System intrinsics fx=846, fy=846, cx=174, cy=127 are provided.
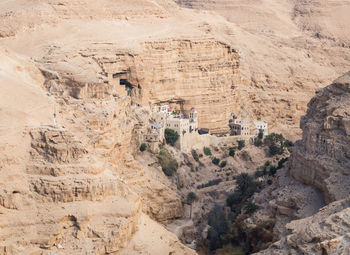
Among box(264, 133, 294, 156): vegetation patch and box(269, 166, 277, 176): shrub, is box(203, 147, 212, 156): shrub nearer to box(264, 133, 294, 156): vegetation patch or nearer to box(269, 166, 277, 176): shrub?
box(264, 133, 294, 156): vegetation patch

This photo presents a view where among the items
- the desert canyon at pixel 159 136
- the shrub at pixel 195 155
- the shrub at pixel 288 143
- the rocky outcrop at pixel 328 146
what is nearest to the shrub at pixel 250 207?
Result: the desert canyon at pixel 159 136

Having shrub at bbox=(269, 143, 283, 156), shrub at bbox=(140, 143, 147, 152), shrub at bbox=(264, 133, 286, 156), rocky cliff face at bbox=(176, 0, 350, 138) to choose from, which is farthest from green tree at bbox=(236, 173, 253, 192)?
rocky cliff face at bbox=(176, 0, 350, 138)

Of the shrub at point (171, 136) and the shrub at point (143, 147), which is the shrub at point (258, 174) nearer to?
the shrub at point (171, 136)

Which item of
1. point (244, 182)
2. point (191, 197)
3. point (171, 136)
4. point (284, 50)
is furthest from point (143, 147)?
point (284, 50)

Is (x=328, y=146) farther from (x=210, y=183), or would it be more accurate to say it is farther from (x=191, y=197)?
(x=210, y=183)

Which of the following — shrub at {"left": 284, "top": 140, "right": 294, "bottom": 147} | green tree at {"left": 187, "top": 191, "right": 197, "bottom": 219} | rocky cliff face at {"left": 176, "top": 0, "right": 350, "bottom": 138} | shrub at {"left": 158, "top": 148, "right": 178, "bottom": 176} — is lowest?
green tree at {"left": 187, "top": 191, "right": 197, "bottom": 219}
